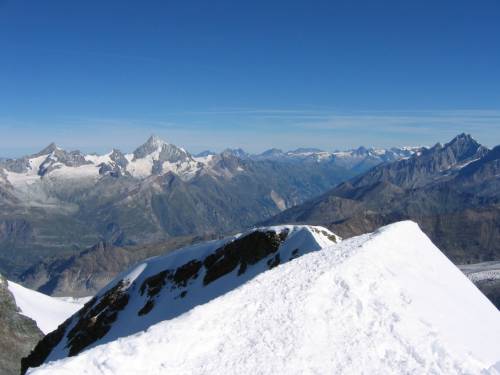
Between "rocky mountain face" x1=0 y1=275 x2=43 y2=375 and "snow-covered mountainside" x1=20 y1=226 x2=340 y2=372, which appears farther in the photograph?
"rocky mountain face" x1=0 y1=275 x2=43 y2=375

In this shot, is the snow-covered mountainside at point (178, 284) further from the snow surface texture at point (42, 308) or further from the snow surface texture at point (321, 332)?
the snow surface texture at point (42, 308)

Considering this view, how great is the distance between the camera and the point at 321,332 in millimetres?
20078

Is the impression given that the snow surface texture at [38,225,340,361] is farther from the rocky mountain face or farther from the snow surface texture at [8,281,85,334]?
the snow surface texture at [8,281,85,334]

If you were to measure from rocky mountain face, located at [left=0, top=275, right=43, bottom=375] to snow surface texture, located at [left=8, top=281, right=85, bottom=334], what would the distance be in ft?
98.4

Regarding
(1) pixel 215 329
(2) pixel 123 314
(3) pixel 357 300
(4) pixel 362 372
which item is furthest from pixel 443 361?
(2) pixel 123 314

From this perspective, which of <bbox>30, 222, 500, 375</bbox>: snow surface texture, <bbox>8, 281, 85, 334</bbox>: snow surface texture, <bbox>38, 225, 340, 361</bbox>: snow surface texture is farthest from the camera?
<bbox>8, 281, 85, 334</bbox>: snow surface texture

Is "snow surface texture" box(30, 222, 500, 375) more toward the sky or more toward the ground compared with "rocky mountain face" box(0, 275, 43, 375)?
more toward the sky

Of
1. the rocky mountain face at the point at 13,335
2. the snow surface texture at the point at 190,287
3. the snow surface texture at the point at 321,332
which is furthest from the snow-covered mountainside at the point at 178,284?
the snow surface texture at the point at 321,332

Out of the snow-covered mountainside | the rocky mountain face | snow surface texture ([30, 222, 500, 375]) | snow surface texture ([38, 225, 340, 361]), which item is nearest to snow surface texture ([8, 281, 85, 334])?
the rocky mountain face

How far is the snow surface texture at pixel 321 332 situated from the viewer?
704 inches

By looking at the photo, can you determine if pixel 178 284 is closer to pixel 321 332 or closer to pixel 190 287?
pixel 190 287

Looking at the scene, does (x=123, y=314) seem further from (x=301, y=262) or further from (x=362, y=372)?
(x=362, y=372)

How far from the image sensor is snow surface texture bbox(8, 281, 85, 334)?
11775 cm

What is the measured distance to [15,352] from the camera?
78.1 m
